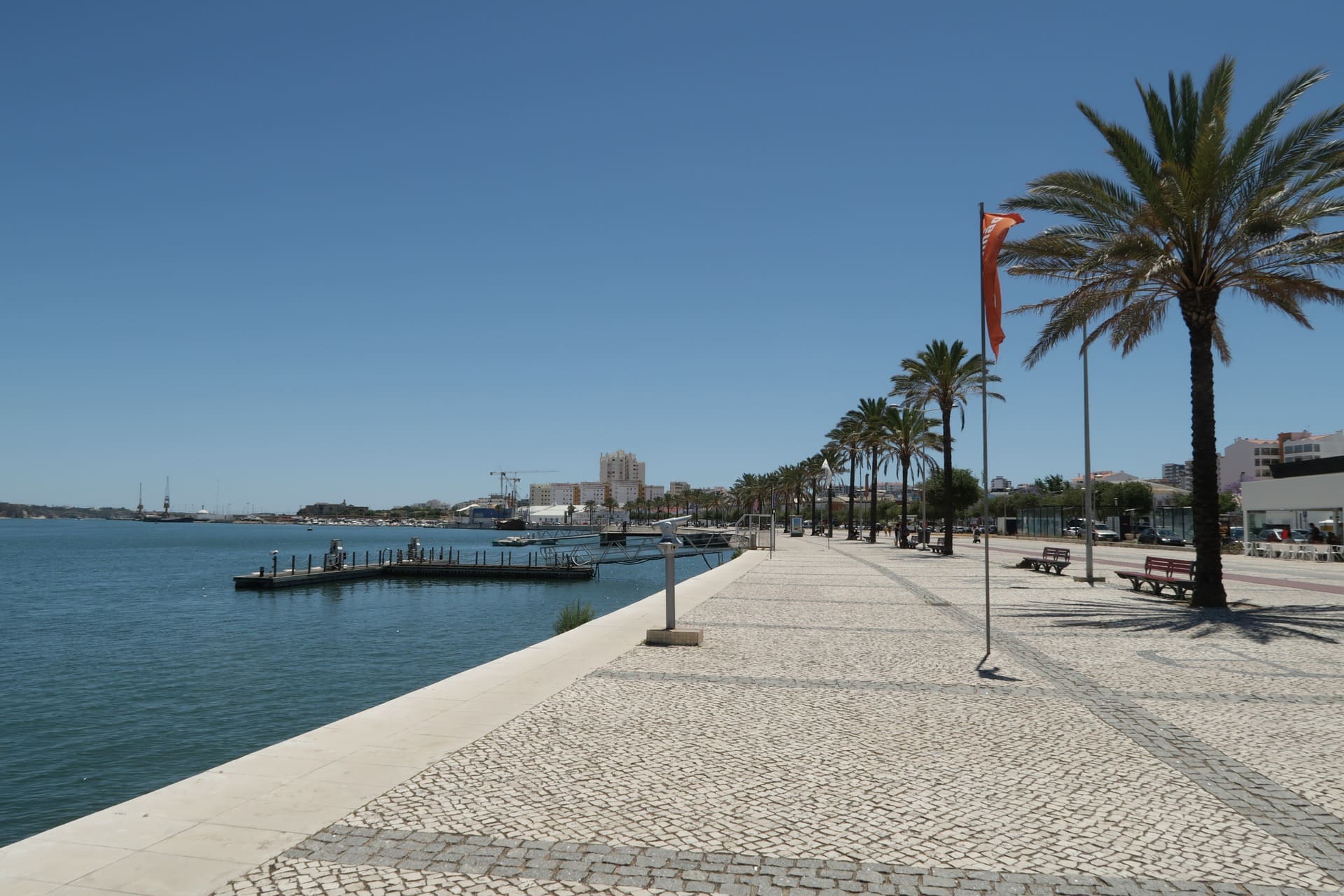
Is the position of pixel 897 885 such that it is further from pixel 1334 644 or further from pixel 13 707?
pixel 13 707

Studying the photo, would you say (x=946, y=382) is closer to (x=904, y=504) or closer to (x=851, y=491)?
(x=904, y=504)

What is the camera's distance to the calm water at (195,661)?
12.4 m

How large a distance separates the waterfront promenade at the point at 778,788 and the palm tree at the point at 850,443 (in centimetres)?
5459

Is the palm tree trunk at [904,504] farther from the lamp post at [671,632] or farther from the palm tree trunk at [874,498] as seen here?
the lamp post at [671,632]

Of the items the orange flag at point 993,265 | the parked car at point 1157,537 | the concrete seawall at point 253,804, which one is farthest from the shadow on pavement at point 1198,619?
the parked car at point 1157,537

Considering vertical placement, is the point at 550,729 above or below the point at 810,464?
below

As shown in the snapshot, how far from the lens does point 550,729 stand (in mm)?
7484

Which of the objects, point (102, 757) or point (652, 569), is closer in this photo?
point (102, 757)

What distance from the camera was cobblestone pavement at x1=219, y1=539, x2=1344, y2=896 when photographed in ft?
14.6

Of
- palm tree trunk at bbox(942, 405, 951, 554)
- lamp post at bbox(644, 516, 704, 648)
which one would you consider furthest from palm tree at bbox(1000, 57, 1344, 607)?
palm tree trunk at bbox(942, 405, 951, 554)

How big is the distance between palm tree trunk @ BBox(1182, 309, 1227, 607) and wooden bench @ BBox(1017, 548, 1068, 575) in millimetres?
9136

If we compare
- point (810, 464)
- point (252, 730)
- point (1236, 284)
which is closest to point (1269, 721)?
point (1236, 284)

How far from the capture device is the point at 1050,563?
2752cm

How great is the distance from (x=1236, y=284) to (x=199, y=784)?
19.6 metres
